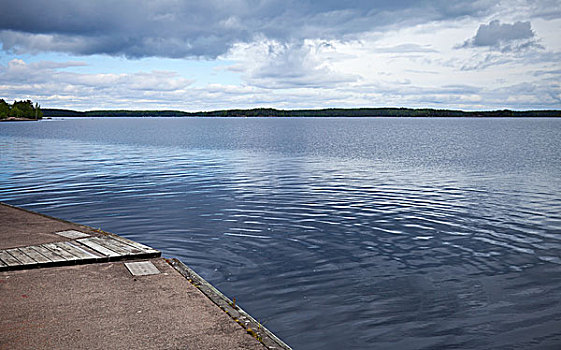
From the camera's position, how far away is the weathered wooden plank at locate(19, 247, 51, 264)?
36.6 ft

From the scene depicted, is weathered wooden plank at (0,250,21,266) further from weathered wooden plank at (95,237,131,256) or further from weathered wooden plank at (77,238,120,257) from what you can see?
weathered wooden plank at (95,237,131,256)

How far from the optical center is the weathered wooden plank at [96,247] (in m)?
11.9

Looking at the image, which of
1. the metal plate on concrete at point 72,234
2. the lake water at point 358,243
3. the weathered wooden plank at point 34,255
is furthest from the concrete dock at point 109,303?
the lake water at point 358,243

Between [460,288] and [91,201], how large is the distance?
61.0 feet

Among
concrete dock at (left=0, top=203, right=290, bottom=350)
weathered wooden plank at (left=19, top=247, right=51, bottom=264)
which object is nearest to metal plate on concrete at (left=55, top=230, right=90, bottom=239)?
concrete dock at (left=0, top=203, right=290, bottom=350)

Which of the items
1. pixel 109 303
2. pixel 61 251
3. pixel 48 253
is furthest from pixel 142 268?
pixel 48 253

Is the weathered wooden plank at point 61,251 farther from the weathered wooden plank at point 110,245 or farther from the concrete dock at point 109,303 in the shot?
the weathered wooden plank at point 110,245

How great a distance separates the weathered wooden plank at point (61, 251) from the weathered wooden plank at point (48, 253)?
10cm

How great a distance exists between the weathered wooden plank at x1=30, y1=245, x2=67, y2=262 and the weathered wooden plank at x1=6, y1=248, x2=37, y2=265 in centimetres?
36

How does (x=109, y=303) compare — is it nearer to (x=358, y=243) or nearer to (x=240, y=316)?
(x=240, y=316)

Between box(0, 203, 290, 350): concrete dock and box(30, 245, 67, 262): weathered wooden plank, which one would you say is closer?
box(0, 203, 290, 350): concrete dock

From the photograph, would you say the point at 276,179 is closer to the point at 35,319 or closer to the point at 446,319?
the point at 446,319

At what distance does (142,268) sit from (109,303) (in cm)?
233

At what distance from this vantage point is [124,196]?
991 inches
